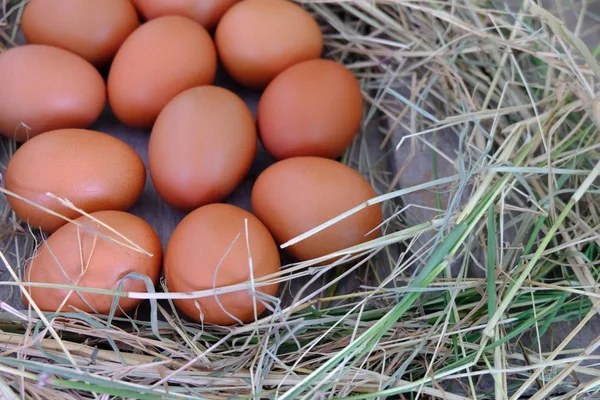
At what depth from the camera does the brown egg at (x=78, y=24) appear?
2.85ft

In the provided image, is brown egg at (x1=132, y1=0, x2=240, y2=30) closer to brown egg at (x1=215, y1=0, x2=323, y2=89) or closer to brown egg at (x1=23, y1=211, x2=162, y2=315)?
brown egg at (x1=215, y1=0, x2=323, y2=89)

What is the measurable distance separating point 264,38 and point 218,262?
401mm

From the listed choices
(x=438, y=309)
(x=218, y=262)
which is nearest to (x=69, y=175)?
(x=218, y=262)

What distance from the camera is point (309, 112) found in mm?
805

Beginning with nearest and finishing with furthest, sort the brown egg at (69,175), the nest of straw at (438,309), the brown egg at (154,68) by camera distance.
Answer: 1. the nest of straw at (438,309)
2. the brown egg at (69,175)
3. the brown egg at (154,68)

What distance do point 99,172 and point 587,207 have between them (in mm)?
687

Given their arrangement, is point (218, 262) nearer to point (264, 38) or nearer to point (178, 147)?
point (178, 147)

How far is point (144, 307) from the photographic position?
A: 0.75 metres

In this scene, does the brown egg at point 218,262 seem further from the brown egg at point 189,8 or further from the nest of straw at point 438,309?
the brown egg at point 189,8

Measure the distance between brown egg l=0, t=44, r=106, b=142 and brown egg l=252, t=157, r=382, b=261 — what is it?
0.99 feet

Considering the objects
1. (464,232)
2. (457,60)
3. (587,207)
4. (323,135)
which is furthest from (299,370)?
(457,60)

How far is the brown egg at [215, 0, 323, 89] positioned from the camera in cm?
88

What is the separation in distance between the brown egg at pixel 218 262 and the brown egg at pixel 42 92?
268 mm

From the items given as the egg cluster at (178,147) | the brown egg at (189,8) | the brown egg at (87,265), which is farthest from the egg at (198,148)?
the brown egg at (189,8)
